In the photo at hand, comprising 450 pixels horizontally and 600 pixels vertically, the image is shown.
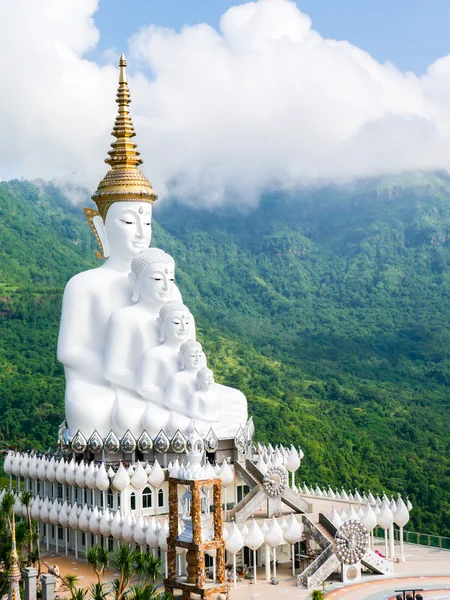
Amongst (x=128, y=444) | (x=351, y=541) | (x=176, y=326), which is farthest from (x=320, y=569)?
(x=176, y=326)

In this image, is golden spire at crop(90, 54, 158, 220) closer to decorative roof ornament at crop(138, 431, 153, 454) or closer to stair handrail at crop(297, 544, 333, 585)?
decorative roof ornament at crop(138, 431, 153, 454)

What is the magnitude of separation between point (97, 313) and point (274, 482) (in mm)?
7278

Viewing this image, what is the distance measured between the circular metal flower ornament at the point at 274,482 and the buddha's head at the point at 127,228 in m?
8.01

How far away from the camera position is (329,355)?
6206 centimetres

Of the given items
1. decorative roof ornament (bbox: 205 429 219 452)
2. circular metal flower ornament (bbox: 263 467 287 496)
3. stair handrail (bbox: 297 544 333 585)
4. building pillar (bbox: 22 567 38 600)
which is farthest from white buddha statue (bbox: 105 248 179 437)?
building pillar (bbox: 22 567 38 600)

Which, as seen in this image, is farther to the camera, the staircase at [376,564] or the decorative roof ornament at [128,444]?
the decorative roof ornament at [128,444]

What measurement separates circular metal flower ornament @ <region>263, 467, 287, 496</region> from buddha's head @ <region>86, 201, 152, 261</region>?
801 cm

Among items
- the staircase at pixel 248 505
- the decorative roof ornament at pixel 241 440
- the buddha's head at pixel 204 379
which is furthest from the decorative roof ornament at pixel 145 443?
the staircase at pixel 248 505

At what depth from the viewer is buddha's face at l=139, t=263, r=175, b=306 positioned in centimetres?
2714

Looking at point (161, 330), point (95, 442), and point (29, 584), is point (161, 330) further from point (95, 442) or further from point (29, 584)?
point (29, 584)

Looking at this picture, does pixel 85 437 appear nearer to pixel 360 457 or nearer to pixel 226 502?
pixel 226 502

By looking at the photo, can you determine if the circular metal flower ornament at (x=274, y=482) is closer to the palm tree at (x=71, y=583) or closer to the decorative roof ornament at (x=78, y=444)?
the decorative roof ornament at (x=78, y=444)

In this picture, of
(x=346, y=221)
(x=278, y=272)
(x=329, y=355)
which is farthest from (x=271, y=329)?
(x=346, y=221)

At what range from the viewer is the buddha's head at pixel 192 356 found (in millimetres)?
26000
